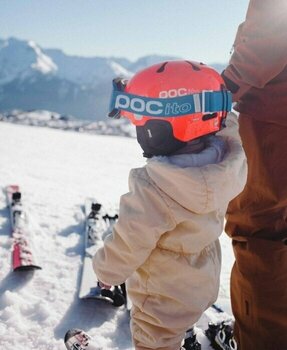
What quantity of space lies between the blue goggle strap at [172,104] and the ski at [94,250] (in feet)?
4.77

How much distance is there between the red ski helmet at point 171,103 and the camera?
178 cm

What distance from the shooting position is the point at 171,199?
1.73 m

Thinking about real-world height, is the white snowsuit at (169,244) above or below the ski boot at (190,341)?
above

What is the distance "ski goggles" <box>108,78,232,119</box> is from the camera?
1773 mm

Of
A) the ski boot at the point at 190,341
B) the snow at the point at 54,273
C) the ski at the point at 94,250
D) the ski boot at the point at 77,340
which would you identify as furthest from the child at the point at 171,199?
the ski at the point at 94,250

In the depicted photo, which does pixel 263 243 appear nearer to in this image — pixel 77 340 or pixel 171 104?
pixel 171 104

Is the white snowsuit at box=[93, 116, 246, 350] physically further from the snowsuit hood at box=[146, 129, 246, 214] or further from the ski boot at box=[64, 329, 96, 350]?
the ski boot at box=[64, 329, 96, 350]

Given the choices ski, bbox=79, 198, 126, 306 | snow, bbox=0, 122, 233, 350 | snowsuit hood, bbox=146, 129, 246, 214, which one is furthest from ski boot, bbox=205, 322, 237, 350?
snowsuit hood, bbox=146, 129, 246, 214

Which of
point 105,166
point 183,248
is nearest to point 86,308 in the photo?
point 183,248

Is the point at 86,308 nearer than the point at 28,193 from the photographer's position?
Yes

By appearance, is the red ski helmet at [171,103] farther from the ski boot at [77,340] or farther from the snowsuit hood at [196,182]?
the ski boot at [77,340]

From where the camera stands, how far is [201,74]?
6.00 feet

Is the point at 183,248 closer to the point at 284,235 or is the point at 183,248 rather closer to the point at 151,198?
the point at 151,198

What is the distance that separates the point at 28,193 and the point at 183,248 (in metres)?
3.95
